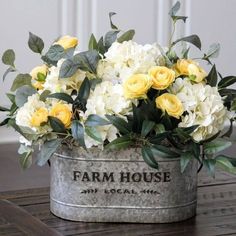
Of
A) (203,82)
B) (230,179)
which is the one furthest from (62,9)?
(203,82)

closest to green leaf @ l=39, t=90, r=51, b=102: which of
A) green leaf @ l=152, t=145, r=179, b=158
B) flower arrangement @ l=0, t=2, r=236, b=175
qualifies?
flower arrangement @ l=0, t=2, r=236, b=175

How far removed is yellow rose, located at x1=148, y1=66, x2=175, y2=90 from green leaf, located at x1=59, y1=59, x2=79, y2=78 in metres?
0.13

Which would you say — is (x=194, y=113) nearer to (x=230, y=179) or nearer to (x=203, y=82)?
(x=203, y=82)

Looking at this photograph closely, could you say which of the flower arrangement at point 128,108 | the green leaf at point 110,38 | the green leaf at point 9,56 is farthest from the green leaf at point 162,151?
the green leaf at point 9,56

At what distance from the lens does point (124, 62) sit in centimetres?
123

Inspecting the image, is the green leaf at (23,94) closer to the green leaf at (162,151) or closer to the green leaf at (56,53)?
the green leaf at (56,53)

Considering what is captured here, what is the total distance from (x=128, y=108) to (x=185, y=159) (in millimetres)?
126

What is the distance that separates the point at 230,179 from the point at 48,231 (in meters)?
0.56

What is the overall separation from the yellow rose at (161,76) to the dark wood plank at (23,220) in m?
0.30

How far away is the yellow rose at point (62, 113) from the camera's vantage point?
1.20 m

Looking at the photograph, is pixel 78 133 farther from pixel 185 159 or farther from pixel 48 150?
pixel 185 159

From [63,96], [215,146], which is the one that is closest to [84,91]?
[63,96]

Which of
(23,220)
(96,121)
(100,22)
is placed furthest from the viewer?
(100,22)

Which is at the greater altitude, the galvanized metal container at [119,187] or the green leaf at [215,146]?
the green leaf at [215,146]
